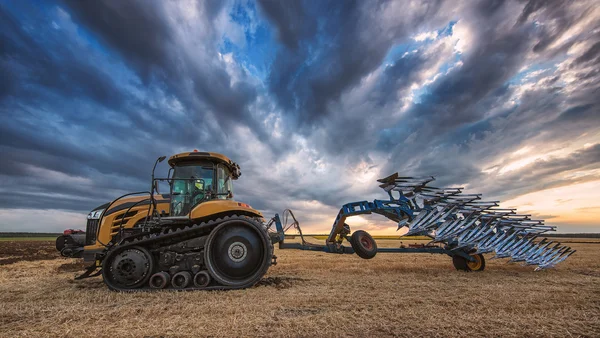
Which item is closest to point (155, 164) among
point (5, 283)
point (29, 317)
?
point (29, 317)

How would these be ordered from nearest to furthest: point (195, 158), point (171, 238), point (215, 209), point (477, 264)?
point (171, 238)
point (215, 209)
point (195, 158)
point (477, 264)

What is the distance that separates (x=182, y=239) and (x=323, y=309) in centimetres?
395

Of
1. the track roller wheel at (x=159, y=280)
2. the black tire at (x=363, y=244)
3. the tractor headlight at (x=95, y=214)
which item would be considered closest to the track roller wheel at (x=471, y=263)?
the black tire at (x=363, y=244)

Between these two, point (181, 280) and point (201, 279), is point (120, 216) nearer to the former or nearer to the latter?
point (181, 280)

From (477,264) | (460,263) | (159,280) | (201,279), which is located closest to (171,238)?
(159,280)

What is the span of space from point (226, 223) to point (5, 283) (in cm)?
663

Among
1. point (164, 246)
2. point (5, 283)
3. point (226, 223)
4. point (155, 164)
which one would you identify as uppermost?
point (155, 164)

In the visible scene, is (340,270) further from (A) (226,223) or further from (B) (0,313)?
(B) (0,313)

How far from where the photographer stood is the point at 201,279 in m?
6.69

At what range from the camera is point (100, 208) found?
7.87m

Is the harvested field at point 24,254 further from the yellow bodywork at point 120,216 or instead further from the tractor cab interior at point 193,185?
the tractor cab interior at point 193,185

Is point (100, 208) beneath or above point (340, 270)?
above

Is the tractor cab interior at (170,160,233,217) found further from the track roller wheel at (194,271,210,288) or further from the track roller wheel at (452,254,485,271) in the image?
the track roller wheel at (452,254,485,271)

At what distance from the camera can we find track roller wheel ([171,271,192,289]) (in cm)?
662
